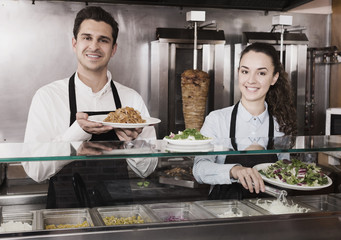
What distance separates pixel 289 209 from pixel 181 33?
11.0 feet

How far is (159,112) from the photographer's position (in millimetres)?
5078

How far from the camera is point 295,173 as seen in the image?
1.97m

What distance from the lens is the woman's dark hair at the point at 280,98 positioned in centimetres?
291

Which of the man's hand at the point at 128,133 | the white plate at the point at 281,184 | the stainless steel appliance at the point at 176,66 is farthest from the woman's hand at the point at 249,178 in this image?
the stainless steel appliance at the point at 176,66

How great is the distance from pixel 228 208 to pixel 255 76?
3.95 ft

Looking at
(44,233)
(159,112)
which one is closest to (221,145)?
(44,233)

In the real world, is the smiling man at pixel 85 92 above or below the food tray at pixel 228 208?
above

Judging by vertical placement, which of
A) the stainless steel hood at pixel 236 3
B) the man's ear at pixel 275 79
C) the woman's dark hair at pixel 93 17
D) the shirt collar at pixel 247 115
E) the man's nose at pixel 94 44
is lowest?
the shirt collar at pixel 247 115

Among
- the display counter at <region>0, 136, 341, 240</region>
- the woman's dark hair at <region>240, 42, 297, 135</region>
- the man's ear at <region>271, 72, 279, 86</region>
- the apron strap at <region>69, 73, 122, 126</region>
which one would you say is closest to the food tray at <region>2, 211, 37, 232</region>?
the display counter at <region>0, 136, 341, 240</region>

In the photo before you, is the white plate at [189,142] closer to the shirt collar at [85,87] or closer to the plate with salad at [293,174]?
the plate with salad at [293,174]

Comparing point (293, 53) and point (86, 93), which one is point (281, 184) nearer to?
point (86, 93)

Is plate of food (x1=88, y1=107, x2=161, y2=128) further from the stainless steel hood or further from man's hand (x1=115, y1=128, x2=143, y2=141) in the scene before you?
the stainless steel hood

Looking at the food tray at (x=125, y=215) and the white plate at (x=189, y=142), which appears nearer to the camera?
the food tray at (x=125, y=215)

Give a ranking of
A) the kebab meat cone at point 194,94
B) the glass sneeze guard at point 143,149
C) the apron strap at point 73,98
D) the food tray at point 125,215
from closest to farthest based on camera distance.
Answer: the glass sneeze guard at point 143,149 → the food tray at point 125,215 → the apron strap at point 73,98 → the kebab meat cone at point 194,94
